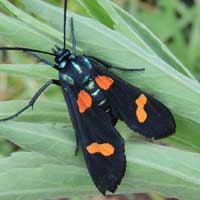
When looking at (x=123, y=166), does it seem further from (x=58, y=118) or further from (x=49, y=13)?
(x=49, y=13)

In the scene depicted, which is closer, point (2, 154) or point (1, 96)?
point (2, 154)

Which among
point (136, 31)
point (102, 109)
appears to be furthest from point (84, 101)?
point (136, 31)

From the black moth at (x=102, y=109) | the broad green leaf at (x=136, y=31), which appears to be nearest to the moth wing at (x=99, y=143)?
the black moth at (x=102, y=109)

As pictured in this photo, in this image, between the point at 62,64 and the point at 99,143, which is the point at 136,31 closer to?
the point at 62,64

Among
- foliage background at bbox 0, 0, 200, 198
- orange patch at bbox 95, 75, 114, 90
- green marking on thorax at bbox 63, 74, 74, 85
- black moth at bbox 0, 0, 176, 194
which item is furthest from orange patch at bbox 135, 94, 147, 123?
foliage background at bbox 0, 0, 200, 198

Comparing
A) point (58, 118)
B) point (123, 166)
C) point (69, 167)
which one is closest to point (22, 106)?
point (58, 118)

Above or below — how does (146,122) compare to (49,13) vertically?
below
